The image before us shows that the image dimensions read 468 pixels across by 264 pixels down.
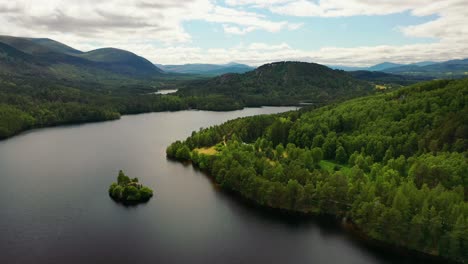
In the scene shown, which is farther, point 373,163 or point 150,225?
point 373,163

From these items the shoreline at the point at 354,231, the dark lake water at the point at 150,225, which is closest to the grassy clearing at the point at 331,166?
the shoreline at the point at 354,231

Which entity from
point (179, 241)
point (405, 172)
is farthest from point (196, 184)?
point (405, 172)

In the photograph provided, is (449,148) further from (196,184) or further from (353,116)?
(196,184)

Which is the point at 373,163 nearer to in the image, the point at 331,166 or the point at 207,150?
the point at 331,166

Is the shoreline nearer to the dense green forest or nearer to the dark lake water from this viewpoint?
the dense green forest

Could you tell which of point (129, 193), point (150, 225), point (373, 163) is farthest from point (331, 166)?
point (129, 193)
